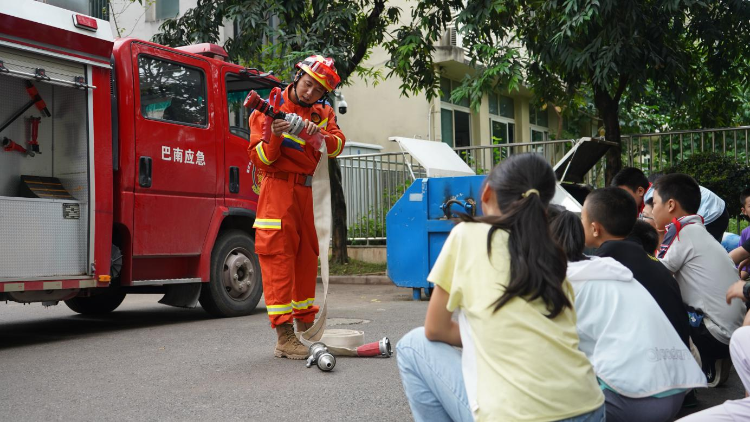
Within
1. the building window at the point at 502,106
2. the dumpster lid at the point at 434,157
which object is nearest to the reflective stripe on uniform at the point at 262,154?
the dumpster lid at the point at 434,157

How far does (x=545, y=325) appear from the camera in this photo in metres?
2.22

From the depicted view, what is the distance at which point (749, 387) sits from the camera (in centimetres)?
265

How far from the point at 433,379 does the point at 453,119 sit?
18.1 meters

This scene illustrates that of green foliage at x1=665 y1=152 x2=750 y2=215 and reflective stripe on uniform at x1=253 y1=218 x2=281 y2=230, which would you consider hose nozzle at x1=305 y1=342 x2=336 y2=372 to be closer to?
reflective stripe on uniform at x1=253 y1=218 x2=281 y2=230

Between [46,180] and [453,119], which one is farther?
[453,119]

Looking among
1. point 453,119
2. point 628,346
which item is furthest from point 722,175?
point 453,119

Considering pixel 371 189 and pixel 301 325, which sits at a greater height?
pixel 371 189

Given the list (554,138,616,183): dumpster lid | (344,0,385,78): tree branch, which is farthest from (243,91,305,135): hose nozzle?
(344,0,385,78): tree branch

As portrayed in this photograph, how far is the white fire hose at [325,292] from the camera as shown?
515cm

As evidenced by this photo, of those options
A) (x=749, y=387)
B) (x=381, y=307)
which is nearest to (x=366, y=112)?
(x=381, y=307)

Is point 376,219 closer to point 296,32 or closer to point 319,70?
point 296,32

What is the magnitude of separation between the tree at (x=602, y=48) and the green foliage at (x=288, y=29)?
67 cm

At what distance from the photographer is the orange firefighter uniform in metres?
5.06

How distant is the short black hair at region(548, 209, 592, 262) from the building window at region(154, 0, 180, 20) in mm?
17451
